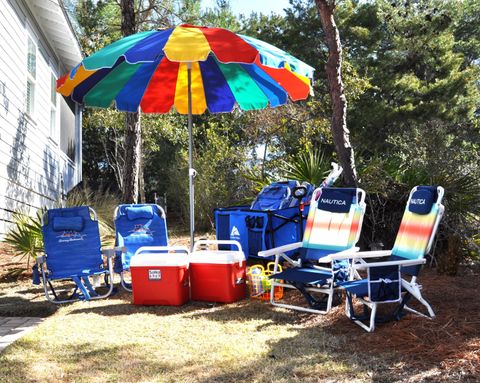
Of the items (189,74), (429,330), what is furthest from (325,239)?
(189,74)

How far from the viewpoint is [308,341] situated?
347 centimetres

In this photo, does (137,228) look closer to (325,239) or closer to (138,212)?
(138,212)

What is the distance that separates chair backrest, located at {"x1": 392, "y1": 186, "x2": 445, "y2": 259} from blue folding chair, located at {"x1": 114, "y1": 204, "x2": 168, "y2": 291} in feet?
8.79

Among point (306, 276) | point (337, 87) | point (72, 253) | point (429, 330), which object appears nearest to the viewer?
point (429, 330)

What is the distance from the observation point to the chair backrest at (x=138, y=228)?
18.5 ft

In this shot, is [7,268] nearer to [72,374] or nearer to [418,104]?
[72,374]

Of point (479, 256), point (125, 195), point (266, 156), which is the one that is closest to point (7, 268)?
point (125, 195)

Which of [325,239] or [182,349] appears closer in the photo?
[182,349]

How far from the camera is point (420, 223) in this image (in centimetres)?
410

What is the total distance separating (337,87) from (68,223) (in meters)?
3.50

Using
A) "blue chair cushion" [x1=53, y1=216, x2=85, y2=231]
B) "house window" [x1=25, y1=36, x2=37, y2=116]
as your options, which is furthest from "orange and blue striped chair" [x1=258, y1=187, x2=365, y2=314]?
"house window" [x1=25, y1=36, x2=37, y2=116]

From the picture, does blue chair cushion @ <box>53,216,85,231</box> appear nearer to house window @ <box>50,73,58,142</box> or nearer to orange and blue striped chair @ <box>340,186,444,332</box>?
orange and blue striped chair @ <box>340,186,444,332</box>

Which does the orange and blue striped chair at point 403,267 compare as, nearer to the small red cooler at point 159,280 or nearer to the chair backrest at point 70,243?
the small red cooler at point 159,280

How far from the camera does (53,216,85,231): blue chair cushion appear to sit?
17.1 feet
